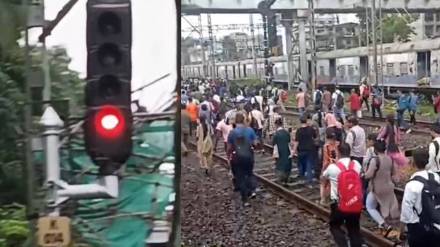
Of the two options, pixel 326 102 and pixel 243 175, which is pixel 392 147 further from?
pixel 326 102

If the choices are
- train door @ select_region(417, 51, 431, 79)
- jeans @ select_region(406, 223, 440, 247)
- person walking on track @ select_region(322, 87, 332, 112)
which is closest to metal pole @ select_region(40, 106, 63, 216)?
jeans @ select_region(406, 223, 440, 247)

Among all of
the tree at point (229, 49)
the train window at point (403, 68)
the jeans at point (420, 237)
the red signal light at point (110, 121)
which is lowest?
the jeans at point (420, 237)

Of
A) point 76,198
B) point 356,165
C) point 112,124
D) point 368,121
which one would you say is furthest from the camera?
point 368,121

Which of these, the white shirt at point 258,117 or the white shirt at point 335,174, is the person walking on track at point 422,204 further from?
the white shirt at point 258,117

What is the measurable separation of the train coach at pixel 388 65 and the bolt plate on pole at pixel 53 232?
21.7m

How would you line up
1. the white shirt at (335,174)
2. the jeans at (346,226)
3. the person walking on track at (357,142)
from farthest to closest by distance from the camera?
the person walking on track at (357,142) < the jeans at (346,226) < the white shirt at (335,174)

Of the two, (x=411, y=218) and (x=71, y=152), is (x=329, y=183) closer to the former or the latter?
(x=411, y=218)

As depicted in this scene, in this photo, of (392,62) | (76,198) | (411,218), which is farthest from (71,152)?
(392,62)

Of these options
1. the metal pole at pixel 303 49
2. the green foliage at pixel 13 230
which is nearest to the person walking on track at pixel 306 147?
the green foliage at pixel 13 230

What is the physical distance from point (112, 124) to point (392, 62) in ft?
121

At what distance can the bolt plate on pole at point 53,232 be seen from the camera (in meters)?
4.19

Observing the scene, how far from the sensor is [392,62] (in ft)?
130

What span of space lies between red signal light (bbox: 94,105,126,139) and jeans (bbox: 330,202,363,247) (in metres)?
4.53

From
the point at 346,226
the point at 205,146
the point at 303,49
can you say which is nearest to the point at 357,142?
the point at 346,226
